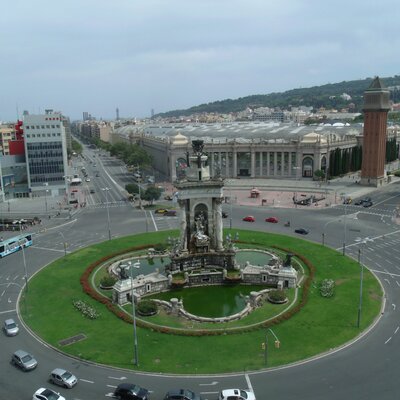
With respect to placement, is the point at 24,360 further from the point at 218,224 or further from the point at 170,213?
the point at 170,213

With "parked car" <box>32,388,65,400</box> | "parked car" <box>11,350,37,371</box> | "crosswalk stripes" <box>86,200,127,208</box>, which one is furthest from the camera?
"crosswalk stripes" <box>86,200,127,208</box>

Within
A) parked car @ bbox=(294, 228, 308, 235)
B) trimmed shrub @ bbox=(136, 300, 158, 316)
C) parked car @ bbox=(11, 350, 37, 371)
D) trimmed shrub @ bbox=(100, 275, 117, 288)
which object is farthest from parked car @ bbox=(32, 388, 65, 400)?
parked car @ bbox=(294, 228, 308, 235)

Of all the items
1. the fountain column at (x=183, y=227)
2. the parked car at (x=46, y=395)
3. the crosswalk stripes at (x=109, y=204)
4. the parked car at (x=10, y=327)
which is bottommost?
the crosswalk stripes at (x=109, y=204)

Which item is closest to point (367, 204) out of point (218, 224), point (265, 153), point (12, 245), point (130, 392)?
point (265, 153)

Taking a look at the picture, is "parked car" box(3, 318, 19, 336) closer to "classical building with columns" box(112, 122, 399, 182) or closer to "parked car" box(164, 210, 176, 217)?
"parked car" box(164, 210, 176, 217)

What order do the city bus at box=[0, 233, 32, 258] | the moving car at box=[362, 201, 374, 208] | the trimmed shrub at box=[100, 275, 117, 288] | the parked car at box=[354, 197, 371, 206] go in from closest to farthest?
the trimmed shrub at box=[100, 275, 117, 288], the city bus at box=[0, 233, 32, 258], the moving car at box=[362, 201, 374, 208], the parked car at box=[354, 197, 371, 206]

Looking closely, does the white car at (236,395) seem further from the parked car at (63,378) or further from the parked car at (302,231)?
the parked car at (302,231)

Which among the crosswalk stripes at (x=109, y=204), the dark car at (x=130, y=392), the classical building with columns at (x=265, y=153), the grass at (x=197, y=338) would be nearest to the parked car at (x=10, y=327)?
the grass at (x=197, y=338)
